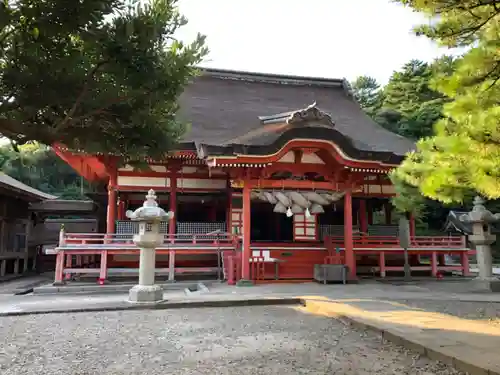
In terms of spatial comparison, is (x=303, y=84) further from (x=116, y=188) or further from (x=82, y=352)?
(x=82, y=352)

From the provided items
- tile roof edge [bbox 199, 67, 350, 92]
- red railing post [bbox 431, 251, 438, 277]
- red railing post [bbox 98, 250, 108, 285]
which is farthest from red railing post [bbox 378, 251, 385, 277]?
tile roof edge [bbox 199, 67, 350, 92]

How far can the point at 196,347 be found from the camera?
16.2 feet

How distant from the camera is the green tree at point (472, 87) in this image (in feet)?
12.5

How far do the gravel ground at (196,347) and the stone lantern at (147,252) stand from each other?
0.97m

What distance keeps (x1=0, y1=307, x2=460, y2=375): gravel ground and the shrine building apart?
169 inches

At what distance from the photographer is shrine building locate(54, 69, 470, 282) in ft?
36.7

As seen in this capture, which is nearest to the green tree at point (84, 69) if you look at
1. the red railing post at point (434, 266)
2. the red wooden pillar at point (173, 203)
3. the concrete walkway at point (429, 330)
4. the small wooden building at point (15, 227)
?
the concrete walkway at point (429, 330)

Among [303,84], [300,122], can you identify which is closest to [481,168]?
[300,122]

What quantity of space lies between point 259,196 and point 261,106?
699cm

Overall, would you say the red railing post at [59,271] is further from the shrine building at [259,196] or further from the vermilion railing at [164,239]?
the vermilion railing at [164,239]

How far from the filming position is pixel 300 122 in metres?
11.6

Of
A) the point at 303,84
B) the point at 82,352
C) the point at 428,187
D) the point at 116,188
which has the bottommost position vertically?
the point at 82,352

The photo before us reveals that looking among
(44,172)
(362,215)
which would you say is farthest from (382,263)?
(44,172)

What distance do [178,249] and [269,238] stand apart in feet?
17.5
